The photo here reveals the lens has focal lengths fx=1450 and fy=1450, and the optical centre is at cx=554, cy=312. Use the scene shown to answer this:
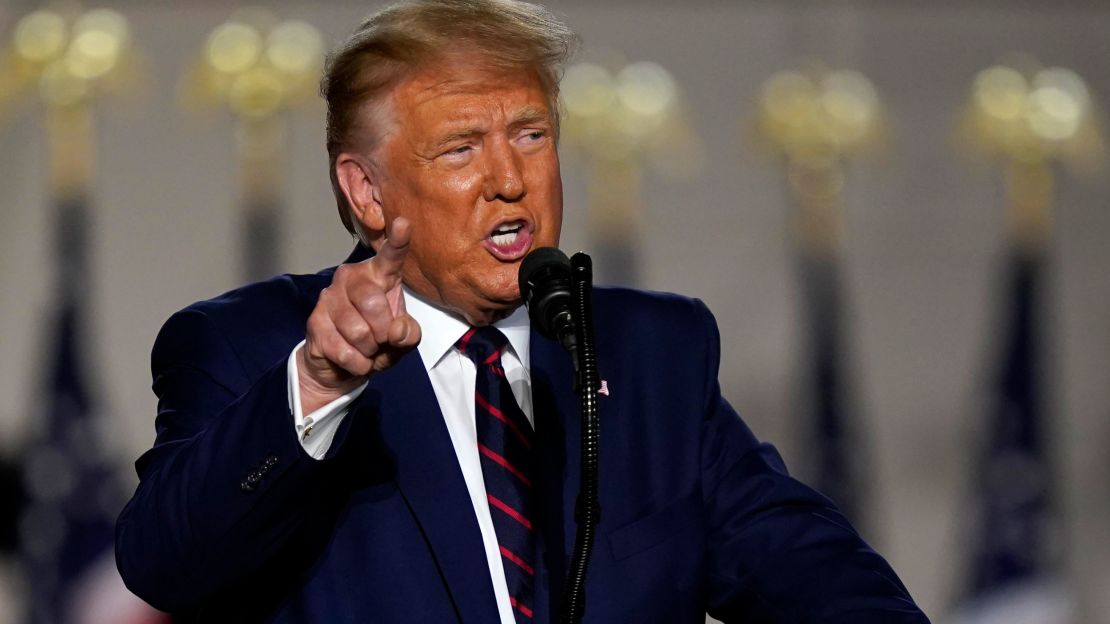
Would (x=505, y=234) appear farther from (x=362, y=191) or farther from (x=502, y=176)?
(x=362, y=191)

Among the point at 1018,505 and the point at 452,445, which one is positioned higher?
the point at 452,445

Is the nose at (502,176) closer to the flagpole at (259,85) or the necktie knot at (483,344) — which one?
the necktie knot at (483,344)

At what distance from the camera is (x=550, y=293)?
1.20 m

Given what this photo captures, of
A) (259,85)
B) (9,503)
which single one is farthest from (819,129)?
(9,503)

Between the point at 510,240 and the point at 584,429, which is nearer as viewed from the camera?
the point at 584,429

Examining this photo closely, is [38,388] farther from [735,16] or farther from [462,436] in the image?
[462,436]

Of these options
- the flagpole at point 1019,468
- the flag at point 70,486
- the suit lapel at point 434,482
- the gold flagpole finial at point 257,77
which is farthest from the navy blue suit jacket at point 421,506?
the flagpole at point 1019,468

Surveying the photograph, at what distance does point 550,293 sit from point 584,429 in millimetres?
117

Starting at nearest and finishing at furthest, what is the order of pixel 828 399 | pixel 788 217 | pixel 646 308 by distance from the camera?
pixel 646 308, pixel 828 399, pixel 788 217

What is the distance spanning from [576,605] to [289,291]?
51 centimetres

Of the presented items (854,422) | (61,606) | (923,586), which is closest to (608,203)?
(854,422)

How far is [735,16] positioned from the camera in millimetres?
4496

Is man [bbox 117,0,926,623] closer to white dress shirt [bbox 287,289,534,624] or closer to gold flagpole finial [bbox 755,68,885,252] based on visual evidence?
white dress shirt [bbox 287,289,534,624]

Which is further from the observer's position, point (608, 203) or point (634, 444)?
point (608, 203)
